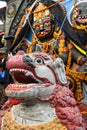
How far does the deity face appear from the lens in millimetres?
5582

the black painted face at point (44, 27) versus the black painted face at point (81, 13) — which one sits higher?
the black painted face at point (81, 13)

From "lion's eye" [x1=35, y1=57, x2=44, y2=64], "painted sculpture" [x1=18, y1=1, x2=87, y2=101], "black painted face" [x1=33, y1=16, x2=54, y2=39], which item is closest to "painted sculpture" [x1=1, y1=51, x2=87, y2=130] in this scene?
"lion's eye" [x1=35, y1=57, x2=44, y2=64]

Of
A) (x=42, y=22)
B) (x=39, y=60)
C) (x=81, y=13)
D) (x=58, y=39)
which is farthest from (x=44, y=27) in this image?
(x=39, y=60)

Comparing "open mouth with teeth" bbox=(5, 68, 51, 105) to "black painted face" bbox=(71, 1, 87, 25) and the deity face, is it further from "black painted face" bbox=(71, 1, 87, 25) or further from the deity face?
the deity face

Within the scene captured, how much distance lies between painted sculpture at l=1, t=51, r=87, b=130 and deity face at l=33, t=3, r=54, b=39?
230cm

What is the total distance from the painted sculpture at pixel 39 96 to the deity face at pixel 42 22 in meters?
2.30

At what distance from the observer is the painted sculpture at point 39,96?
10.3 feet

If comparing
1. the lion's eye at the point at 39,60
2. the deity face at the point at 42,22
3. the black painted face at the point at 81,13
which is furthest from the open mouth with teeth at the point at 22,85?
the deity face at the point at 42,22

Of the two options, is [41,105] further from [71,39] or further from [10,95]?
[71,39]

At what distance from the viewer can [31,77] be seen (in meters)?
3.18

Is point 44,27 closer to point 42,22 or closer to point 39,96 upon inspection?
point 42,22

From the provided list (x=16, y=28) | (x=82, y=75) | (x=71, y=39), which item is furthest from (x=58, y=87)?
(x=16, y=28)

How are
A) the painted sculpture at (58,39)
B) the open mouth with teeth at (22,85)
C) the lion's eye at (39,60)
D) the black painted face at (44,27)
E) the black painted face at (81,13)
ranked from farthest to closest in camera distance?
the black painted face at (44,27), the black painted face at (81,13), the painted sculpture at (58,39), the lion's eye at (39,60), the open mouth with teeth at (22,85)

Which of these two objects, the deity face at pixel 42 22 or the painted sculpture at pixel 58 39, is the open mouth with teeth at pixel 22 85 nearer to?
the painted sculpture at pixel 58 39
